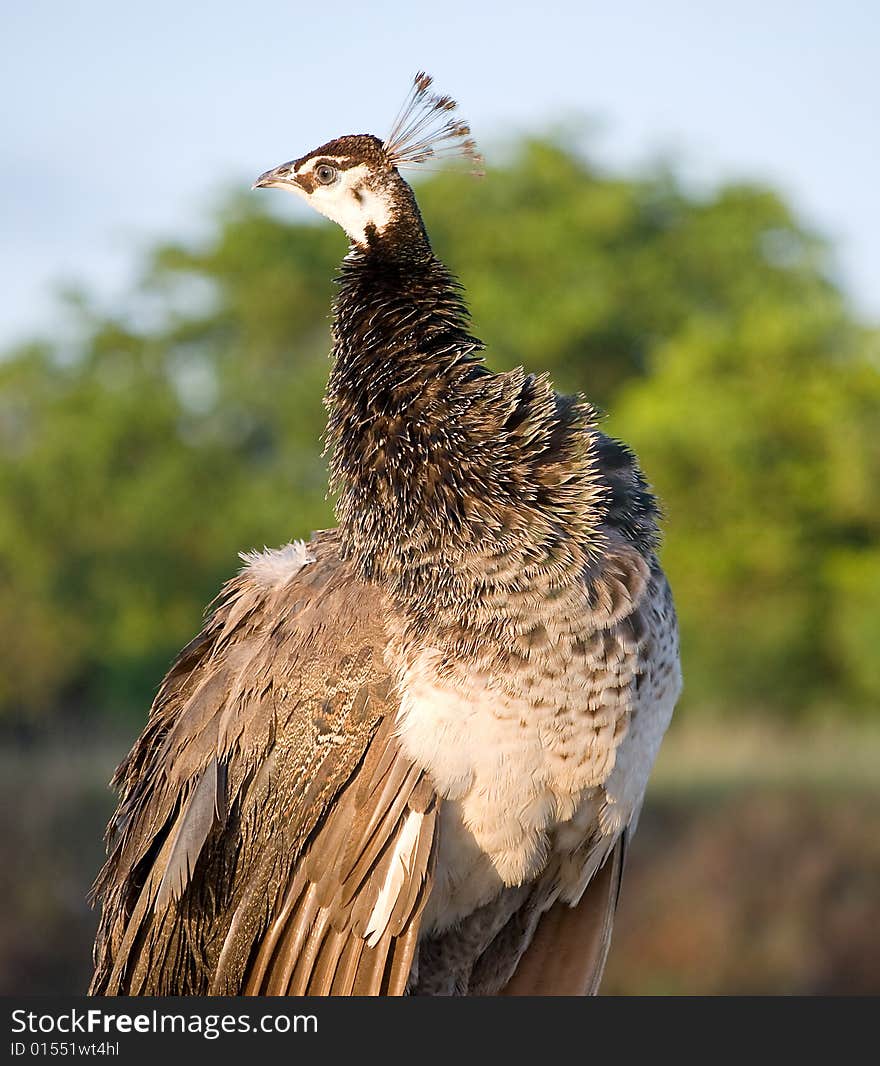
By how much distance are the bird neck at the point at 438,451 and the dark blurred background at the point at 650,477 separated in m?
11.1

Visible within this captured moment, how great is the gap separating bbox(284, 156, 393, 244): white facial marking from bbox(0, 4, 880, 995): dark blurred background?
1122 centimetres

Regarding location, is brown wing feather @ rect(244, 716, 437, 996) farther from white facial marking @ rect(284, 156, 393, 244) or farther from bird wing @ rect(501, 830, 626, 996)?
white facial marking @ rect(284, 156, 393, 244)

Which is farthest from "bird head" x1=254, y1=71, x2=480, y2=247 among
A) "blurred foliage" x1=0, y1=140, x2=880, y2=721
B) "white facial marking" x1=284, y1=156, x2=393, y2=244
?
"blurred foliage" x1=0, y1=140, x2=880, y2=721

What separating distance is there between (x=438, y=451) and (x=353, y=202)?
857 millimetres

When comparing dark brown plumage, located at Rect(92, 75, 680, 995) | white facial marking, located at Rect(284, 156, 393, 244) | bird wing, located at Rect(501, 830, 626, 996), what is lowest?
bird wing, located at Rect(501, 830, 626, 996)

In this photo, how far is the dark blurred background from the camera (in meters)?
15.5

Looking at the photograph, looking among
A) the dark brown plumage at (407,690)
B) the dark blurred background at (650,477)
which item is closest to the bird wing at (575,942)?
the dark brown plumage at (407,690)

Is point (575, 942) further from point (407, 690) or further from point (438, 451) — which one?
point (438, 451)

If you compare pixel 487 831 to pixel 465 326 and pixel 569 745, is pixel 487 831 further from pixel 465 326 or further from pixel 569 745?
pixel 465 326

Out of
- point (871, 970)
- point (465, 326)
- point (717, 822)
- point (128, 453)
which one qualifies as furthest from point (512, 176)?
point (465, 326)

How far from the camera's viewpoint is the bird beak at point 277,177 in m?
4.20

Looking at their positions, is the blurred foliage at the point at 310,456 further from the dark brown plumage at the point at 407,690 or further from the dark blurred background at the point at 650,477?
the dark brown plumage at the point at 407,690

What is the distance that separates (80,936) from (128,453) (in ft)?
48.5

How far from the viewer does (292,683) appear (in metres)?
3.88
